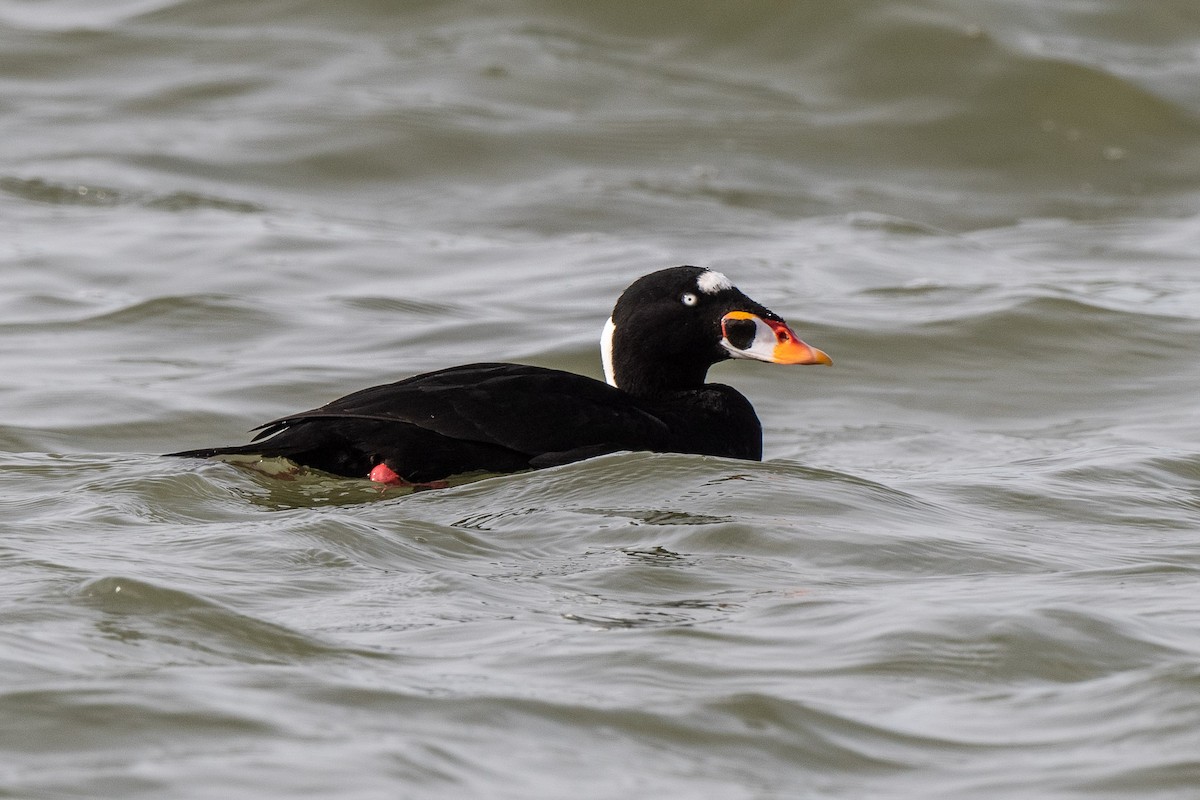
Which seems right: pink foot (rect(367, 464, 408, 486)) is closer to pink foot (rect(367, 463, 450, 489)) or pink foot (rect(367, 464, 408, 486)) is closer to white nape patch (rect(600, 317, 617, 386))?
pink foot (rect(367, 463, 450, 489))

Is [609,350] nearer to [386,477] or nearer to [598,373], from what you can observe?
[386,477]

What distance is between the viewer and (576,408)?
6.09m

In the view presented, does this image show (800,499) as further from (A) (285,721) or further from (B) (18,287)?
(B) (18,287)

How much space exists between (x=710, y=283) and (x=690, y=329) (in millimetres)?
173

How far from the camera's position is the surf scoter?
5910mm

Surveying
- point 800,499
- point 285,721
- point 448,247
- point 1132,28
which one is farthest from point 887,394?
point 1132,28

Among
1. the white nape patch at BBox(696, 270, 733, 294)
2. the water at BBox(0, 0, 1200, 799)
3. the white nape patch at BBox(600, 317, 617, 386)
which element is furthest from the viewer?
the white nape patch at BBox(600, 317, 617, 386)

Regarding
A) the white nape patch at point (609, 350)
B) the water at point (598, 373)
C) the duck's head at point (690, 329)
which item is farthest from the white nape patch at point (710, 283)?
the water at point (598, 373)

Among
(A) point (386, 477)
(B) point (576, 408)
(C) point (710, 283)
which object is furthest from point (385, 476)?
(C) point (710, 283)

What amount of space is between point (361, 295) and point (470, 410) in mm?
4325

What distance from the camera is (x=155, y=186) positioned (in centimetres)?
1227

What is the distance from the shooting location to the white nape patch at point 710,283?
6.52 meters

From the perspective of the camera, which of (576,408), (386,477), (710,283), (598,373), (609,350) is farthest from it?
(598,373)

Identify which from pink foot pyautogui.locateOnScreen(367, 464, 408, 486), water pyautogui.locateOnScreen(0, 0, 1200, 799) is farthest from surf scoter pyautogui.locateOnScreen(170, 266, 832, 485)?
water pyautogui.locateOnScreen(0, 0, 1200, 799)
